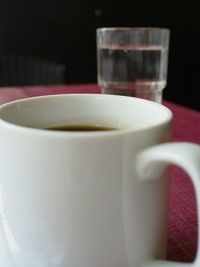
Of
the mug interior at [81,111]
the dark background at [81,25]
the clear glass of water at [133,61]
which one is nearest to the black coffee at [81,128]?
the mug interior at [81,111]

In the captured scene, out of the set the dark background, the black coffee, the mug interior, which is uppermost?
the mug interior

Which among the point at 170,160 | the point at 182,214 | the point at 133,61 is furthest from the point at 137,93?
the point at 170,160

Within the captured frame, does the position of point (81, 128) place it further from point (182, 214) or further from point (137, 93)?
point (137, 93)

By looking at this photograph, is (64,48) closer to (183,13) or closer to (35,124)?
(183,13)

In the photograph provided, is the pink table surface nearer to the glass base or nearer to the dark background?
the glass base

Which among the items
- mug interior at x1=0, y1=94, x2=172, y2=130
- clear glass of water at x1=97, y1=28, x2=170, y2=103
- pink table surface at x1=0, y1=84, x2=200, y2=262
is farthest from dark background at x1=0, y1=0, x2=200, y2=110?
mug interior at x1=0, y1=94, x2=172, y2=130

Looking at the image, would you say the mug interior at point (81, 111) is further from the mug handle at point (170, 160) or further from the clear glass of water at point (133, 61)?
the clear glass of water at point (133, 61)

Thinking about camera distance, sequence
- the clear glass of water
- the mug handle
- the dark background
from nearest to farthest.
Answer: the mug handle → the clear glass of water → the dark background

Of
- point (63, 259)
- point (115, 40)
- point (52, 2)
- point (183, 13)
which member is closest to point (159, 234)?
point (63, 259)
